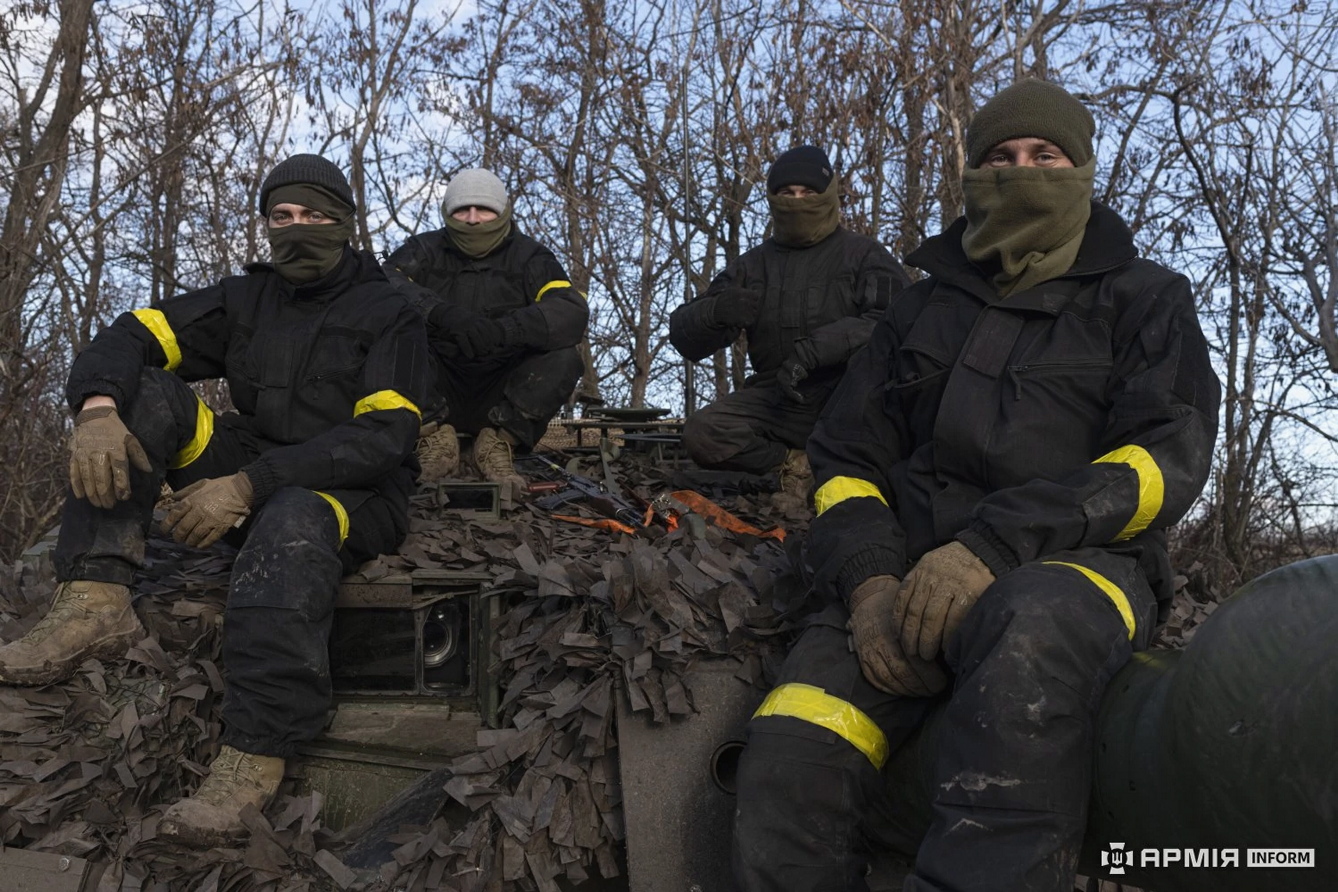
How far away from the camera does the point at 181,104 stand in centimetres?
1550

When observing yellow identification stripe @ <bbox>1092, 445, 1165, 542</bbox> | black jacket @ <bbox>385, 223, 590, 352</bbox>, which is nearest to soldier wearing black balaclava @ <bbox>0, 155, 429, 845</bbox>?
black jacket @ <bbox>385, 223, 590, 352</bbox>

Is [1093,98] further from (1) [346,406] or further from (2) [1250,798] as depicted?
(2) [1250,798]

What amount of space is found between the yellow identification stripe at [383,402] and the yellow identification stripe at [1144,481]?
8.89ft

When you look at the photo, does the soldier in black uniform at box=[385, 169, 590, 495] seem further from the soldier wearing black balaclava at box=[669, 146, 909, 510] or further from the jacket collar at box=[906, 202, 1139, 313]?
the jacket collar at box=[906, 202, 1139, 313]

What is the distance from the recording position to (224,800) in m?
3.88

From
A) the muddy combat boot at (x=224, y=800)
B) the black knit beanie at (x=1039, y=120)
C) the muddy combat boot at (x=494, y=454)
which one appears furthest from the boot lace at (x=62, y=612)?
the black knit beanie at (x=1039, y=120)

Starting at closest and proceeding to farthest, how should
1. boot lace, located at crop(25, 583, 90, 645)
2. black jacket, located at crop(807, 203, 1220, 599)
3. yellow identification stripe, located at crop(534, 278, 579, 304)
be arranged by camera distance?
black jacket, located at crop(807, 203, 1220, 599), boot lace, located at crop(25, 583, 90, 645), yellow identification stripe, located at crop(534, 278, 579, 304)

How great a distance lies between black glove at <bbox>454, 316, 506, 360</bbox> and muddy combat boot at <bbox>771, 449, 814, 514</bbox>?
1.68m

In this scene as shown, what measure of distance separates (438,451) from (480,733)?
2779 millimetres

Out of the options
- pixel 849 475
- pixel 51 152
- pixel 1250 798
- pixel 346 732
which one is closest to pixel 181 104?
pixel 51 152

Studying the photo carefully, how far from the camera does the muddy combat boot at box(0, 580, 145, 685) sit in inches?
170

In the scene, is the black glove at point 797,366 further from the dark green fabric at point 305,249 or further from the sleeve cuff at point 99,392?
the sleeve cuff at point 99,392

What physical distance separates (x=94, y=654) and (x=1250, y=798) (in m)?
3.91

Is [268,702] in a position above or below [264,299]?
below
